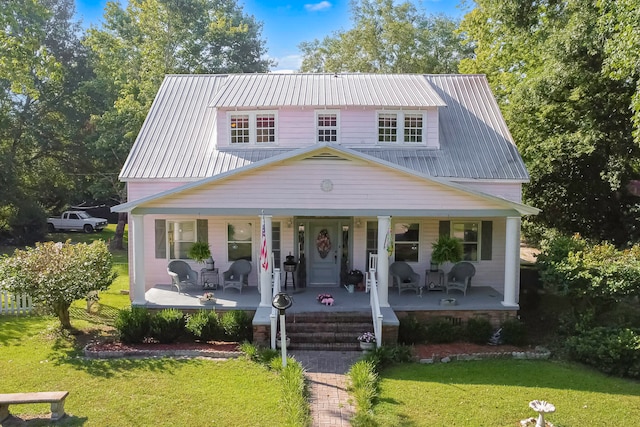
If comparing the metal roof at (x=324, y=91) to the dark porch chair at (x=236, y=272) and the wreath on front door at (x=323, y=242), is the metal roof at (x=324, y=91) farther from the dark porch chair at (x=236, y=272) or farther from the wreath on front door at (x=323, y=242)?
the dark porch chair at (x=236, y=272)

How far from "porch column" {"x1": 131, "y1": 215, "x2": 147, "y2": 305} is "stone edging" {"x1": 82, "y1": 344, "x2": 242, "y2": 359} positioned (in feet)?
6.67

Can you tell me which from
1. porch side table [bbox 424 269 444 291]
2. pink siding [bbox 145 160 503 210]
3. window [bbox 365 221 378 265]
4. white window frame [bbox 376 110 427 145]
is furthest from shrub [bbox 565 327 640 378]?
white window frame [bbox 376 110 427 145]

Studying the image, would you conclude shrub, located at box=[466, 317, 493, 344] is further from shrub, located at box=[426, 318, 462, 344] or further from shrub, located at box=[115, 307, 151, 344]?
shrub, located at box=[115, 307, 151, 344]

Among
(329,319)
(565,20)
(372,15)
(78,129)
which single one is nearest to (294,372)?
(329,319)

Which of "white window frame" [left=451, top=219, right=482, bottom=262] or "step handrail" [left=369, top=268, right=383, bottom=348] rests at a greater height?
"white window frame" [left=451, top=219, right=482, bottom=262]

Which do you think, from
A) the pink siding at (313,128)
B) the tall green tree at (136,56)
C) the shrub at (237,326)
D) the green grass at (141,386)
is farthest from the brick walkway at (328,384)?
the tall green tree at (136,56)

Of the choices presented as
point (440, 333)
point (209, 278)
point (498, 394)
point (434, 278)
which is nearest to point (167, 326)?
point (209, 278)

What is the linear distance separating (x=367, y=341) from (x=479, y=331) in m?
3.12

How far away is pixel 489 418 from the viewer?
8.31 metres

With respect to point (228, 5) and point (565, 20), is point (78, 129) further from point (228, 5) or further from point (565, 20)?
point (565, 20)

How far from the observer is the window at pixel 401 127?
52.3 feet

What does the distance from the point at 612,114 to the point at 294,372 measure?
15543mm

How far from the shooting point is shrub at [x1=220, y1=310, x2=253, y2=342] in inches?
464

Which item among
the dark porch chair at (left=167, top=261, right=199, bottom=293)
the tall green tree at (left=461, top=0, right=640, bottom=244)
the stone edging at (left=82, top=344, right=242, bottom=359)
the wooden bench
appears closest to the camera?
the wooden bench
